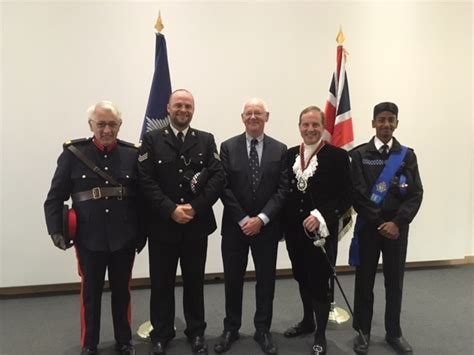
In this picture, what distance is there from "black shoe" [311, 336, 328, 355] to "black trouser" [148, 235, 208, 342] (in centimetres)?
73

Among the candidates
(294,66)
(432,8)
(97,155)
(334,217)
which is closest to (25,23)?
(97,155)

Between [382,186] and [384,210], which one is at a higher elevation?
[382,186]

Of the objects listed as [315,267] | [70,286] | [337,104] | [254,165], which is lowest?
[70,286]

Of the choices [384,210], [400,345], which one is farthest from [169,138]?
[400,345]

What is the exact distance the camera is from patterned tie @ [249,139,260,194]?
7.59ft

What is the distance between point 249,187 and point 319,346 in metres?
1.10

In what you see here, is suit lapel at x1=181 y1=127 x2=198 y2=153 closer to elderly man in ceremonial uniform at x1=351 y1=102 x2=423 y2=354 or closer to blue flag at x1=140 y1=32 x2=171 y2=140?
blue flag at x1=140 y1=32 x2=171 y2=140

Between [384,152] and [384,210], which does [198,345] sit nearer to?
[384,210]

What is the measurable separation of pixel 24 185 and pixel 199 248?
2061 millimetres

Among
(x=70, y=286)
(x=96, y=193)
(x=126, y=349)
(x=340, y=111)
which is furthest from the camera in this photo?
(x=70, y=286)

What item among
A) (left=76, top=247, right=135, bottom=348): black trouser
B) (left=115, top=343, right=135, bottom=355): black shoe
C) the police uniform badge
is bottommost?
(left=115, top=343, right=135, bottom=355): black shoe

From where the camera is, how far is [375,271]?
94.2 inches

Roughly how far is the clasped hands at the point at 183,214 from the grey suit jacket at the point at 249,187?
0.86 ft

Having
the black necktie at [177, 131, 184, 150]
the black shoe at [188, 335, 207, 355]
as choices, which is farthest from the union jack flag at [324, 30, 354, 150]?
the black shoe at [188, 335, 207, 355]
